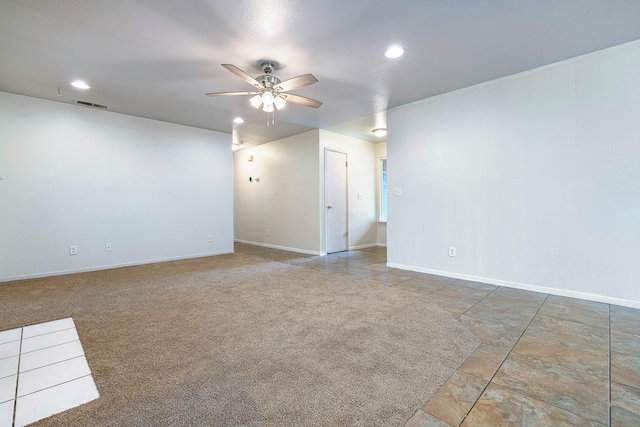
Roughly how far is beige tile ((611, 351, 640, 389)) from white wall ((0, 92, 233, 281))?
5745 millimetres

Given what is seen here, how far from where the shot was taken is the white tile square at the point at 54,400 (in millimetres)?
1322

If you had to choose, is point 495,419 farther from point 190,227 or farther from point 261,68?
point 190,227

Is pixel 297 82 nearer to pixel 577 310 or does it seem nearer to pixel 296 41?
pixel 296 41

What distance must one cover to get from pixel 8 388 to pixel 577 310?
4217 mm

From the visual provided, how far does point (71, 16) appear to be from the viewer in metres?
2.23

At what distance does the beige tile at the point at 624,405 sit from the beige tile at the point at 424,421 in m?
0.77

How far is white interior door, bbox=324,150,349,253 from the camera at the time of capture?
18.8 feet

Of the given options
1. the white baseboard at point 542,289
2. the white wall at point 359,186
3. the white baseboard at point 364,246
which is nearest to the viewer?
the white baseboard at point 542,289

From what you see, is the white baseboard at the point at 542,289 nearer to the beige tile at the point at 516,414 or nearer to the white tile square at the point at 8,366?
the beige tile at the point at 516,414

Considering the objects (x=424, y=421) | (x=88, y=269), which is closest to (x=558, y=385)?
(x=424, y=421)

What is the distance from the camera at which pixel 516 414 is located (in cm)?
128

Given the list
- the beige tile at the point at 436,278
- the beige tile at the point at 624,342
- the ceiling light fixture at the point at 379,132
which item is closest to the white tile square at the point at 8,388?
the beige tile at the point at 624,342

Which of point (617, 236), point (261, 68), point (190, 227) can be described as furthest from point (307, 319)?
point (190, 227)

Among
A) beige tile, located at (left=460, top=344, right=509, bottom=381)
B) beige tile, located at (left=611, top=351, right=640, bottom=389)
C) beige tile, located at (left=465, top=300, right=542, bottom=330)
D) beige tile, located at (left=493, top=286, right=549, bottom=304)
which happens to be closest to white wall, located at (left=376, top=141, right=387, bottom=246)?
beige tile, located at (left=493, top=286, right=549, bottom=304)
